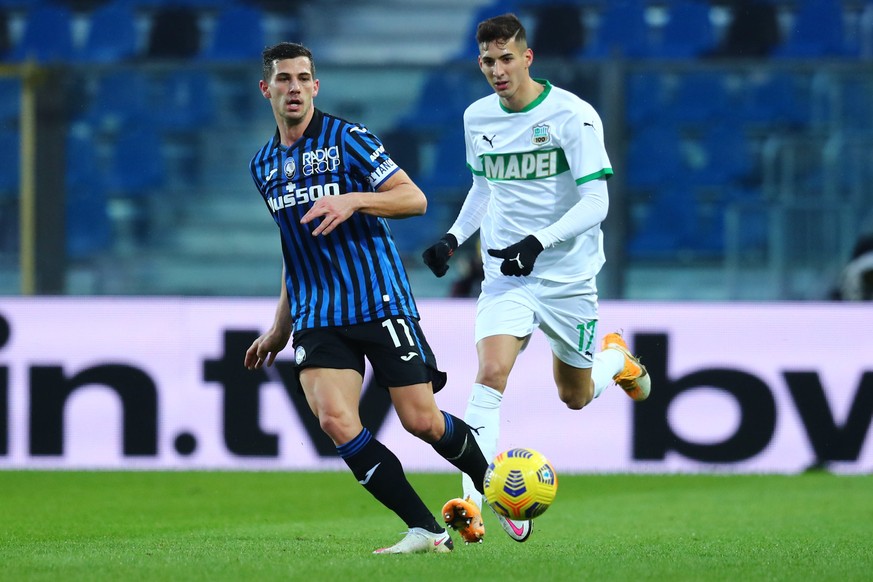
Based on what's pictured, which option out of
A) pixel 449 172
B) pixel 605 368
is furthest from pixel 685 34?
pixel 605 368

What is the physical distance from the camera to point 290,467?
9.06 meters

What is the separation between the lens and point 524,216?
5.77 meters

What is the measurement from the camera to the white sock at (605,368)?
6.57m

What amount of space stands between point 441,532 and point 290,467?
430cm

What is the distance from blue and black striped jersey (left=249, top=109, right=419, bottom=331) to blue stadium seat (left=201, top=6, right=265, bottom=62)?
24.2 feet

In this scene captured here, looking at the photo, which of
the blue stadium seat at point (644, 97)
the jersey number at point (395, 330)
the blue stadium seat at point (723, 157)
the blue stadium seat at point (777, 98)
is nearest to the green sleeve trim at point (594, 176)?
the jersey number at point (395, 330)

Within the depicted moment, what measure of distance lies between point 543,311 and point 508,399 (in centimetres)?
341

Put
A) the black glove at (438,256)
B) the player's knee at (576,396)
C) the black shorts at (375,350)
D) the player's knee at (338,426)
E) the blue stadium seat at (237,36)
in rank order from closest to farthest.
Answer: the player's knee at (338,426) < the black shorts at (375,350) < the black glove at (438,256) < the player's knee at (576,396) < the blue stadium seat at (237,36)

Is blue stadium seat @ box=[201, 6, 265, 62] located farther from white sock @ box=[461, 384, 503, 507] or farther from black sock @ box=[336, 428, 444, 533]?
black sock @ box=[336, 428, 444, 533]

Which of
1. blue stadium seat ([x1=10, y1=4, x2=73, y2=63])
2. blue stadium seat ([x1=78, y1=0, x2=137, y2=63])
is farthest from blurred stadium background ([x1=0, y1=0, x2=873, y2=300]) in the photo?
blue stadium seat ([x1=10, y1=4, x2=73, y2=63])

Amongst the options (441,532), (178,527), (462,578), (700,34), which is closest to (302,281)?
(441,532)

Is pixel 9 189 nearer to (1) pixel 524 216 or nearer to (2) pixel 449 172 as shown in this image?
(2) pixel 449 172

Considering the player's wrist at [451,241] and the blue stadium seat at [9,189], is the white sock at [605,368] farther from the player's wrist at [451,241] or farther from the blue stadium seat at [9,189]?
the blue stadium seat at [9,189]

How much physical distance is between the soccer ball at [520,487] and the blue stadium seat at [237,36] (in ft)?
25.8
